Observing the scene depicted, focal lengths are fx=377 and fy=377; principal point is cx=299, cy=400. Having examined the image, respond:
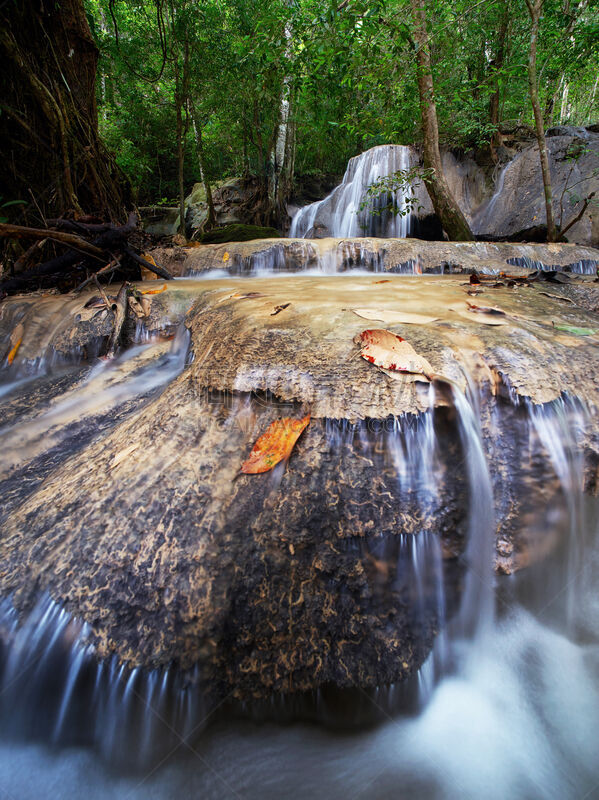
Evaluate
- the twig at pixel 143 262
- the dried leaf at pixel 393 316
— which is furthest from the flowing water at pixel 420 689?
the twig at pixel 143 262

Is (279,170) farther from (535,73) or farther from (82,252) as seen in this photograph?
(82,252)

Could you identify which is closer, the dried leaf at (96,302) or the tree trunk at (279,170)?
the dried leaf at (96,302)

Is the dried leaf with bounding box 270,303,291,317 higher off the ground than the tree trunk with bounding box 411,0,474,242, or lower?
lower

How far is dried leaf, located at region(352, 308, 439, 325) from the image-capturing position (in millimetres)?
1926

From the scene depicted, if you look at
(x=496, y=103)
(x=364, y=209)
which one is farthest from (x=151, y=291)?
(x=496, y=103)

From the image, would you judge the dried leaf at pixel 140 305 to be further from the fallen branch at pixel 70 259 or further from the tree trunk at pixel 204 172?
the tree trunk at pixel 204 172

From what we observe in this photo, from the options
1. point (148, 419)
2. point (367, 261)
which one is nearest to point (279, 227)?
point (367, 261)

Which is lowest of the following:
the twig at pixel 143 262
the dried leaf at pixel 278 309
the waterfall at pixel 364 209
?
the dried leaf at pixel 278 309

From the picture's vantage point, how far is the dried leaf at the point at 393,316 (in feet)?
6.32

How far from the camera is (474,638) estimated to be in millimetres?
1446

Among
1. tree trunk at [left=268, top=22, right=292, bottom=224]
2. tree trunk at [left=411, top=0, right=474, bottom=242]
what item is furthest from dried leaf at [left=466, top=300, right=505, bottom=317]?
tree trunk at [left=268, top=22, right=292, bottom=224]

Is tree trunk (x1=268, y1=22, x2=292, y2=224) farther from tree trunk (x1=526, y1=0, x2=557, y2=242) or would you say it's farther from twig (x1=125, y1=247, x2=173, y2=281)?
twig (x1=125, y1=247, x2=173, y2=281)

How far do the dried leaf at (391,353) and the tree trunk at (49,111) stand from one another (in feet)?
13.0

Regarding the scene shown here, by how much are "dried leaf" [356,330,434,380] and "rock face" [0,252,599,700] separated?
0.05 m
